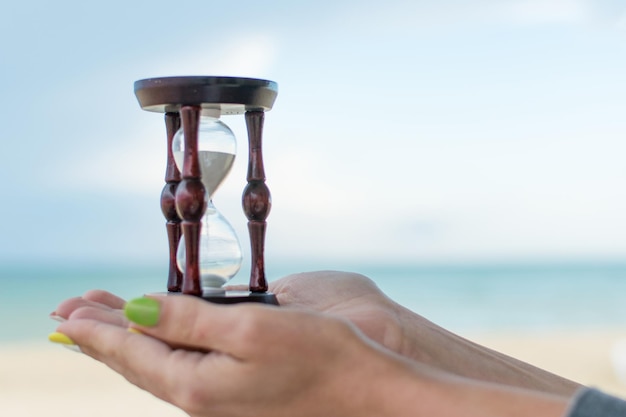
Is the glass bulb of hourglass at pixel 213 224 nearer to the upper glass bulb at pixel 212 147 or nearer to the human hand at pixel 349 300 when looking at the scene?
the upper glass bulb at pixel 212 147

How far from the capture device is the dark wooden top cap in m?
1.96

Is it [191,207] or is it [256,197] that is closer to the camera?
[191,207]

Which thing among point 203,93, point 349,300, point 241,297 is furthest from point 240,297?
point 203,93

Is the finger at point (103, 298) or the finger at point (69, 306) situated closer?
the finger at point (69, 306)

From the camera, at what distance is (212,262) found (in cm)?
199

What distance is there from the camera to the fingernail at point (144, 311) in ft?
4.96

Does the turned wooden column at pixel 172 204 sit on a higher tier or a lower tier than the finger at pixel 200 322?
higher

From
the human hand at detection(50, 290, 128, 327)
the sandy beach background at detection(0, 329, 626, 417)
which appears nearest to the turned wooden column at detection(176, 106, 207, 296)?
the human hand at detection(50, 290, 128, 327)

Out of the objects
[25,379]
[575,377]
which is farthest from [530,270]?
[25,379]

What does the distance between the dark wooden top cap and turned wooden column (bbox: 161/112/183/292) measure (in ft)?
0.20

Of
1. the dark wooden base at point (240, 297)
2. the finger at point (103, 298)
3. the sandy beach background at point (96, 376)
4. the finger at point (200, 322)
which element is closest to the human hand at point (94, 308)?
the finger at point (103, 298)

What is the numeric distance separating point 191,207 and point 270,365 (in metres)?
0.60

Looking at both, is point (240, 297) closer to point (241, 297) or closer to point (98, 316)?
point (241, 297)

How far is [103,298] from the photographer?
2.03 meters
